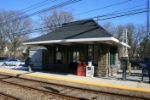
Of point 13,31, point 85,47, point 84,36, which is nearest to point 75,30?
point 85,47

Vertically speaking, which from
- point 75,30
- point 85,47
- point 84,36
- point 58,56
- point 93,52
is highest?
point 75,30

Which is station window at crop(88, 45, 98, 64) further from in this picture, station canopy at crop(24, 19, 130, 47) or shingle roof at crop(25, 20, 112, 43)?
shingle roof at crop(25, 20, 112, 43)

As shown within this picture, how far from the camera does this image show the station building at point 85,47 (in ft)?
46.8

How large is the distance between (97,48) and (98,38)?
250 cm

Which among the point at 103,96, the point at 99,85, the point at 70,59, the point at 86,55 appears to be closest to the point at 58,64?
the point at 70,59

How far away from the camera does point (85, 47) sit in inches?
642

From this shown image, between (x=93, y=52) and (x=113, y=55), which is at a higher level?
(x=93, y=52)

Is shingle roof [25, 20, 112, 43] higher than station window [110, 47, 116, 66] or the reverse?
higher

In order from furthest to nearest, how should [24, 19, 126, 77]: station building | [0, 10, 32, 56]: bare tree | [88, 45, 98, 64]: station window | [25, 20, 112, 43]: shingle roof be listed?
[0, 10, 32, 56]: bare tree → [88, 45, 98, 64]: station window → [25, 20, 112, 43]: shingle roof → [24, 19, 126, 77]: station building

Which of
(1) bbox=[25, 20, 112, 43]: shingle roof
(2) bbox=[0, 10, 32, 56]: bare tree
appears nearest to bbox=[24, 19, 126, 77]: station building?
(1) bbox=[25, 20, 112, 43]: shingle roof

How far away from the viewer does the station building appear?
1428 cm

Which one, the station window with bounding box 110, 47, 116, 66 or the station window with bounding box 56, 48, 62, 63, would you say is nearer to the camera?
the station window with bounding box 110, 47, 116, 66

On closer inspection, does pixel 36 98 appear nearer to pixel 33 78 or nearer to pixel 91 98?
pixel 91 98

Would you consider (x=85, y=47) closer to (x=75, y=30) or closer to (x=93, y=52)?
(x=93, y=52)
